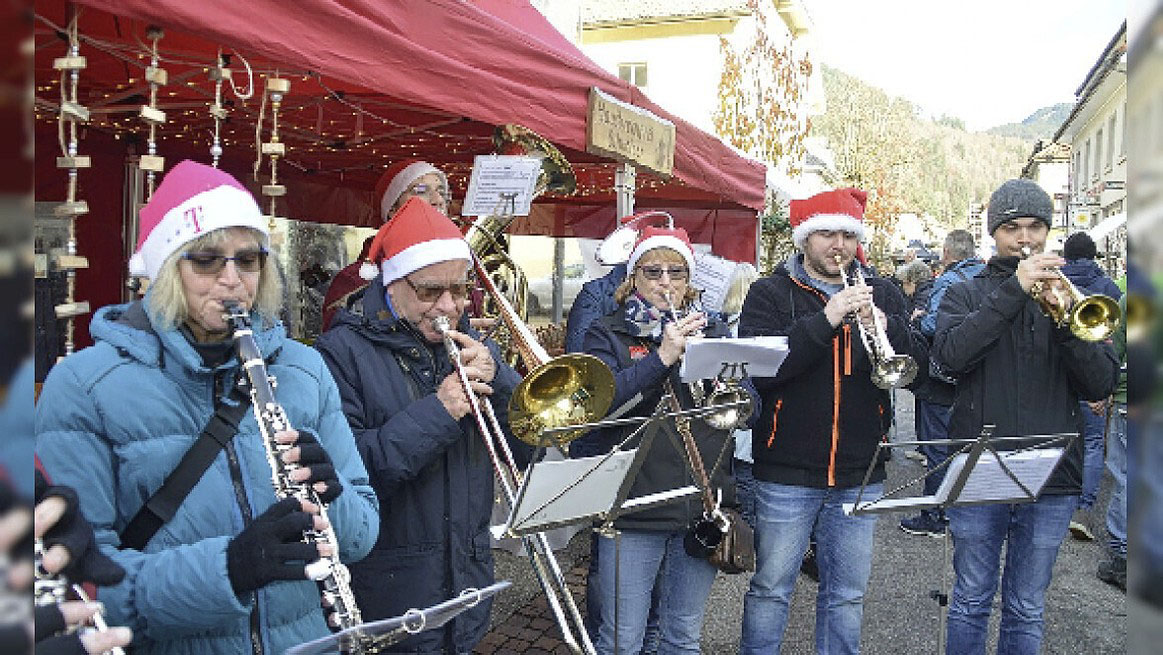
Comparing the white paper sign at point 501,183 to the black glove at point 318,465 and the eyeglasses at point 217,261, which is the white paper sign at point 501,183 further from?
the black glove at point 318,465

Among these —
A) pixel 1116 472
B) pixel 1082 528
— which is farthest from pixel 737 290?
pixel 1082 528

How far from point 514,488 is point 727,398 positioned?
92 centimetres

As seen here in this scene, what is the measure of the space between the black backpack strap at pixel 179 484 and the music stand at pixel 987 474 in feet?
7.23

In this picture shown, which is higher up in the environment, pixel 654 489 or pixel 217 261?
pixel 217 261

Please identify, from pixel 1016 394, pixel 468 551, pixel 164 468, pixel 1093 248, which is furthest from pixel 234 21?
pixel 1093 248

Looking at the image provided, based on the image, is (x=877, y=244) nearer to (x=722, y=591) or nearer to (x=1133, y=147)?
(x=722, y=591)

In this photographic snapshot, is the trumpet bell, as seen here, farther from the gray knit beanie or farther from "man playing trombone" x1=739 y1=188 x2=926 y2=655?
the gray knit beanie

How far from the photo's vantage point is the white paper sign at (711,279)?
13.9 ft

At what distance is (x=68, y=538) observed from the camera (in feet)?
3.41

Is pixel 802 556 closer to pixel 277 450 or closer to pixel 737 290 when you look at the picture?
pixel 277 450

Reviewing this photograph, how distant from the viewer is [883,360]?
3326 millimetres

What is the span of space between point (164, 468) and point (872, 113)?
25645 millimetres

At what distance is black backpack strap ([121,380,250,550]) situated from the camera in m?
1.78

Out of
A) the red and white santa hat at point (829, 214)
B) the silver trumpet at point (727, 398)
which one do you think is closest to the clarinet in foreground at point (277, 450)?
the silver trumpet at point (727, 398)
